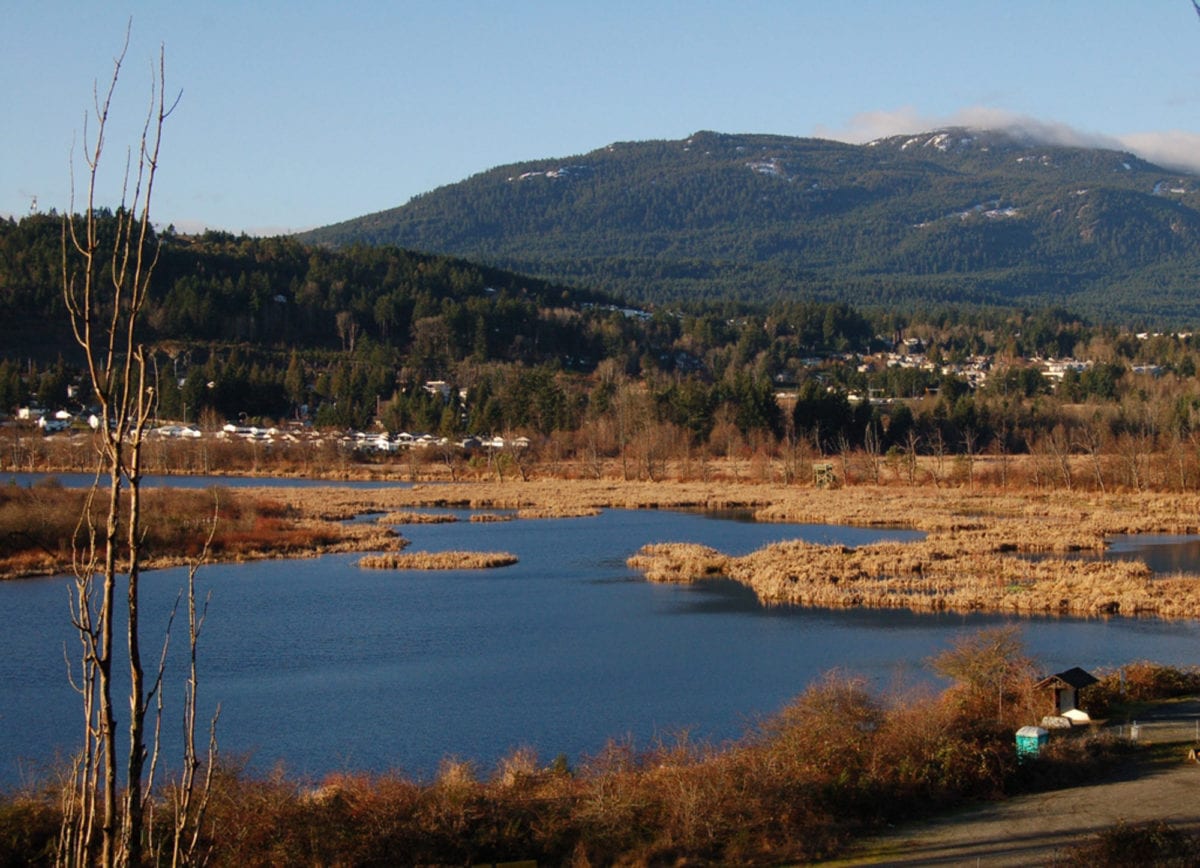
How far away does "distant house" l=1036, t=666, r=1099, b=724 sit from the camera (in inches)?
727

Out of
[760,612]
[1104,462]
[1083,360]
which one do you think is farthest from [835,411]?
[1083,360]

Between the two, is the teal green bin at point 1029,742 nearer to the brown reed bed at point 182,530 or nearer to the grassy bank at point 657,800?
the grassy bank at point 657,800

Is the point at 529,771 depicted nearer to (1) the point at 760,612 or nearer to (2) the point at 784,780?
(2) the point at 784,780

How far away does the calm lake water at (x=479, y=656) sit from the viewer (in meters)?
20.4

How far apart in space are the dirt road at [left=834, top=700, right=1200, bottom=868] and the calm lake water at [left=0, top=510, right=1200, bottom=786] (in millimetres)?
5928

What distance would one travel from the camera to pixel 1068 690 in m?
Result: 18.6

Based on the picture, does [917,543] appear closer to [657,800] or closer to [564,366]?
[657,800]

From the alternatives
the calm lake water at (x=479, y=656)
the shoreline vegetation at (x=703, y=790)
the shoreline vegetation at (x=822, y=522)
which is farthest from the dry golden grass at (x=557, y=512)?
the shoreline vegetation at (x=703, y=790)

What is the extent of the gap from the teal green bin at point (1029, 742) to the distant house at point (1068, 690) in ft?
6.54

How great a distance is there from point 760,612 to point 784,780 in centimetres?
1787

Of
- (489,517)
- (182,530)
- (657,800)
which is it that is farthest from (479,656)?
(489,517)

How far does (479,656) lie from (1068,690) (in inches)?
513

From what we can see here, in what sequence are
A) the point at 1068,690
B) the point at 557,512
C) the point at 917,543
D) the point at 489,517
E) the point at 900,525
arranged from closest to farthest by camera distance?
the point at 1068,690
the point at 917,543
the point at 900,525
the point at 489,517
the point at 557,512

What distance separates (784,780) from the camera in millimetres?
14680
